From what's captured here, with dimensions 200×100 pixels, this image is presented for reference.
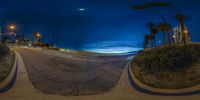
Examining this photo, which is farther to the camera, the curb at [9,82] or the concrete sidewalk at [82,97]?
the curb at [9,82]

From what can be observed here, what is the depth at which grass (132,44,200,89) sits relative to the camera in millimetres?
30328

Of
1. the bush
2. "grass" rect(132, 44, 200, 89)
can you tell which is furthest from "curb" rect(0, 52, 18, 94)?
the bush

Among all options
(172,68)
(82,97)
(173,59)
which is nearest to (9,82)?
(82,97)

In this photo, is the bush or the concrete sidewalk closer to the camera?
the concrete sidewalk

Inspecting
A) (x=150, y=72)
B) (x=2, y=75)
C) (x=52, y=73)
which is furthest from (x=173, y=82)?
(x=2, y=75)

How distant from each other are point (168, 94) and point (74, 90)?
24.2 ft

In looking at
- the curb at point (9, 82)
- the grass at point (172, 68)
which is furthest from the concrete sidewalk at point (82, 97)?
the grass at point (172, 68)

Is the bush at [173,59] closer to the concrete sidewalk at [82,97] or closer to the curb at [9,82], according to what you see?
the concrete sidewalk at [82,97]

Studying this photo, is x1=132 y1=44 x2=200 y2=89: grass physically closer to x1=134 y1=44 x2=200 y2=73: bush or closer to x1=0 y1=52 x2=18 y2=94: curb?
x1=134 y1=44 x2=200 y2=73: bush

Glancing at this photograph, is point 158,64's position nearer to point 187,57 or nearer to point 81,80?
point 187,57

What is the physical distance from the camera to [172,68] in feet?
119

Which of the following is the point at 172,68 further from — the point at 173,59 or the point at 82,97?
the point at 82,97

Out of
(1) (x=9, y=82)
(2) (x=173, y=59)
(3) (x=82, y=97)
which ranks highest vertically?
(2) (x=173, y=59)

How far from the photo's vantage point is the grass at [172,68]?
3033cm
